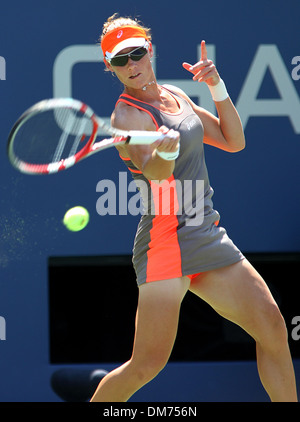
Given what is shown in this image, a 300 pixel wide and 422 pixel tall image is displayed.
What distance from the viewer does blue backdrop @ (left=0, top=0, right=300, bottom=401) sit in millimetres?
4145

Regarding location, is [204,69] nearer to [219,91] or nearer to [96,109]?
[219,91]

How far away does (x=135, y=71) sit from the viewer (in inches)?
124

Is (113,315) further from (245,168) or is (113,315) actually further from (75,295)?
(245,168)

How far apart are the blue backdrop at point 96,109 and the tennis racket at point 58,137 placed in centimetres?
96

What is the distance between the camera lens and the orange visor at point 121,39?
313 centimetres

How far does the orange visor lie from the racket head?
243 mm

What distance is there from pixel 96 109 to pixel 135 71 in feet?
3.49

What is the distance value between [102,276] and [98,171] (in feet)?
1.82

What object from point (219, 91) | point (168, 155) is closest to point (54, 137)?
point (168, 155)
